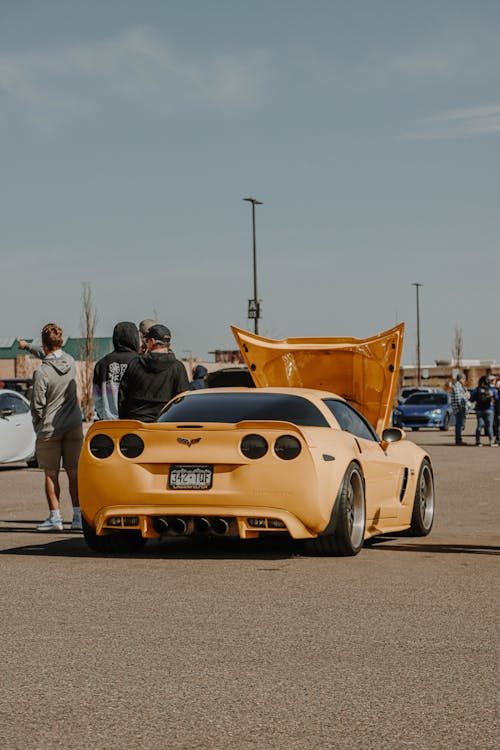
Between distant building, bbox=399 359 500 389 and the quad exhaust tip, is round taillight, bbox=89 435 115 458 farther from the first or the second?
distant building, bbox=399 359 500 389

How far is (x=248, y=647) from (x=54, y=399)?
20.0 feet

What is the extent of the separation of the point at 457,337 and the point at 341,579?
96.3m

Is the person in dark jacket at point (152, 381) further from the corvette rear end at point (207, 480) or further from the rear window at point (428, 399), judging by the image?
the rear window at point (428, 399)

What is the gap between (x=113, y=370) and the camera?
39.9ft

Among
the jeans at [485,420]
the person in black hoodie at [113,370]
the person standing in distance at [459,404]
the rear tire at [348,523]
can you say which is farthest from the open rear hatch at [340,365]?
the person standing in distance at [459,404]

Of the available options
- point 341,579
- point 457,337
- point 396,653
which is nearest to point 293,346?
point 341,579

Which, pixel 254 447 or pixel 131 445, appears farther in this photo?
pixel 131 445

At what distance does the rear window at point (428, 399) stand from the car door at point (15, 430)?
24.5m

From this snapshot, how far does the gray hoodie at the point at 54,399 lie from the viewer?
1214 cm

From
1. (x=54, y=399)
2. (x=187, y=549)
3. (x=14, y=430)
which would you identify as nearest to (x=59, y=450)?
(x=54, y=399)

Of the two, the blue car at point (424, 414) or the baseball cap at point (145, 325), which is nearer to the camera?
the baseball cap at point (145, 325)

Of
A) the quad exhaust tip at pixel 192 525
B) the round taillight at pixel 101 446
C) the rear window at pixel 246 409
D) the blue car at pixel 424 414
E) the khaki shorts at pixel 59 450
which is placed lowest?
the blue car at pixel 424 414

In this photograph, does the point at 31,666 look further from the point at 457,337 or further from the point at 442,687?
the point at 457,337

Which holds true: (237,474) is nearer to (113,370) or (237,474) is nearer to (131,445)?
(131,445)
